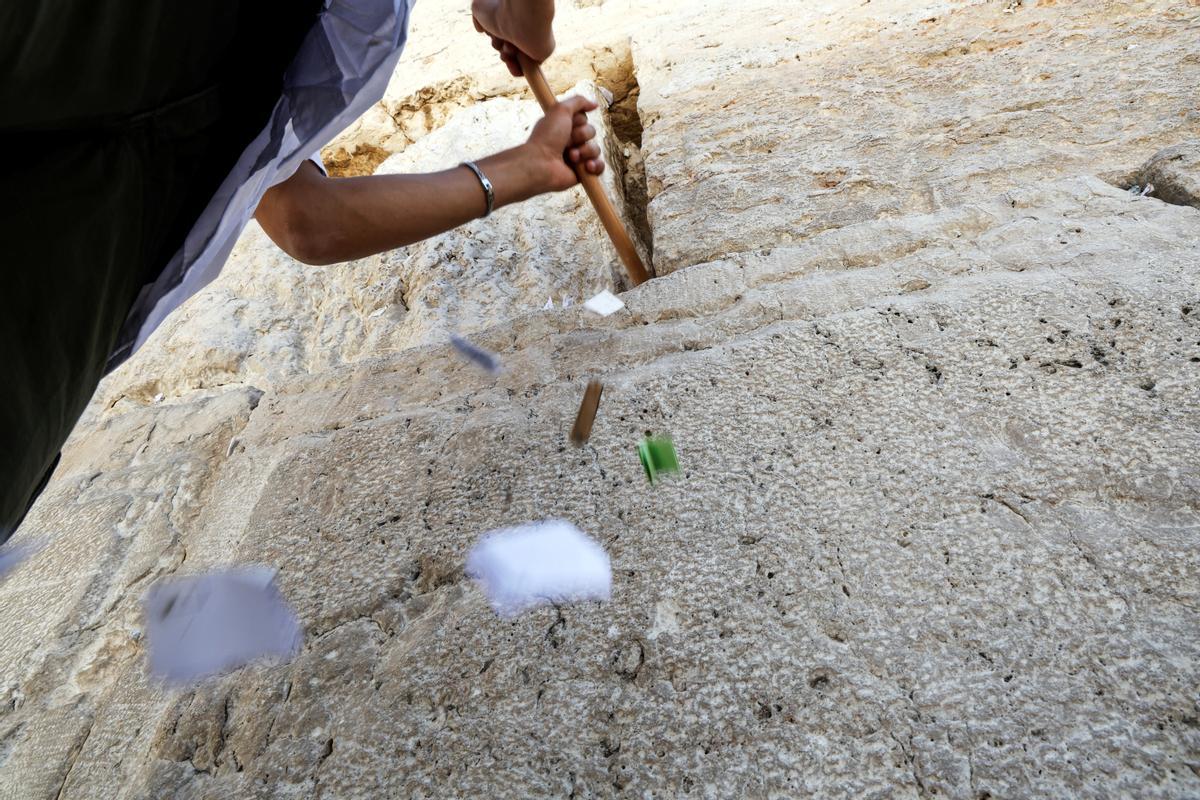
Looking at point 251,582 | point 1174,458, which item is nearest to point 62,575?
point 251,582

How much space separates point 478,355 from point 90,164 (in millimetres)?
833

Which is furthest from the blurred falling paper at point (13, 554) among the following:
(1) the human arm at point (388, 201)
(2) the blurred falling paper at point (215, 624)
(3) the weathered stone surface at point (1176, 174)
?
(3) the weathered stone surface at point (1176, 174)

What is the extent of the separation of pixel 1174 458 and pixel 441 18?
3.88m

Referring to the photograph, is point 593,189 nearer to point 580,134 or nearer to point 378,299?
point 580,134

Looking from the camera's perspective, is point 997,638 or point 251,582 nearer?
point 997,638

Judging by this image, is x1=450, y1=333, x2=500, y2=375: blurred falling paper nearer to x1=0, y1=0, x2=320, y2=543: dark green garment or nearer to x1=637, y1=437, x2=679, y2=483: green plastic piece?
x1=637, y1=437, x2=679, y2=483: green plastic piece

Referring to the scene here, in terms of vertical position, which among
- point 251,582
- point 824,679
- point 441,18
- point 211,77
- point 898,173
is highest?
point 211,77

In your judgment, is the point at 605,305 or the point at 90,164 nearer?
the point at 90,164

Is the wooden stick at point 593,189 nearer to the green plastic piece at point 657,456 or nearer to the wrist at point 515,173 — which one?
the wrist at point 515,173

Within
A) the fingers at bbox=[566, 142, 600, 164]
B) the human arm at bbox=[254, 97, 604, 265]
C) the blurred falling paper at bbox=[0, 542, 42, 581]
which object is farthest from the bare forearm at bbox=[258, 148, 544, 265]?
the blurred falling paper at bbox=[0, 542, 42, 581]

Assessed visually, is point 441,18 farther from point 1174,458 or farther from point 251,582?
point 1174,458

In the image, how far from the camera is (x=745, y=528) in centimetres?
98

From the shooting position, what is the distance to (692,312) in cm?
146

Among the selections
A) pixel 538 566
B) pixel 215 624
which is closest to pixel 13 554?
pixel 215 624
